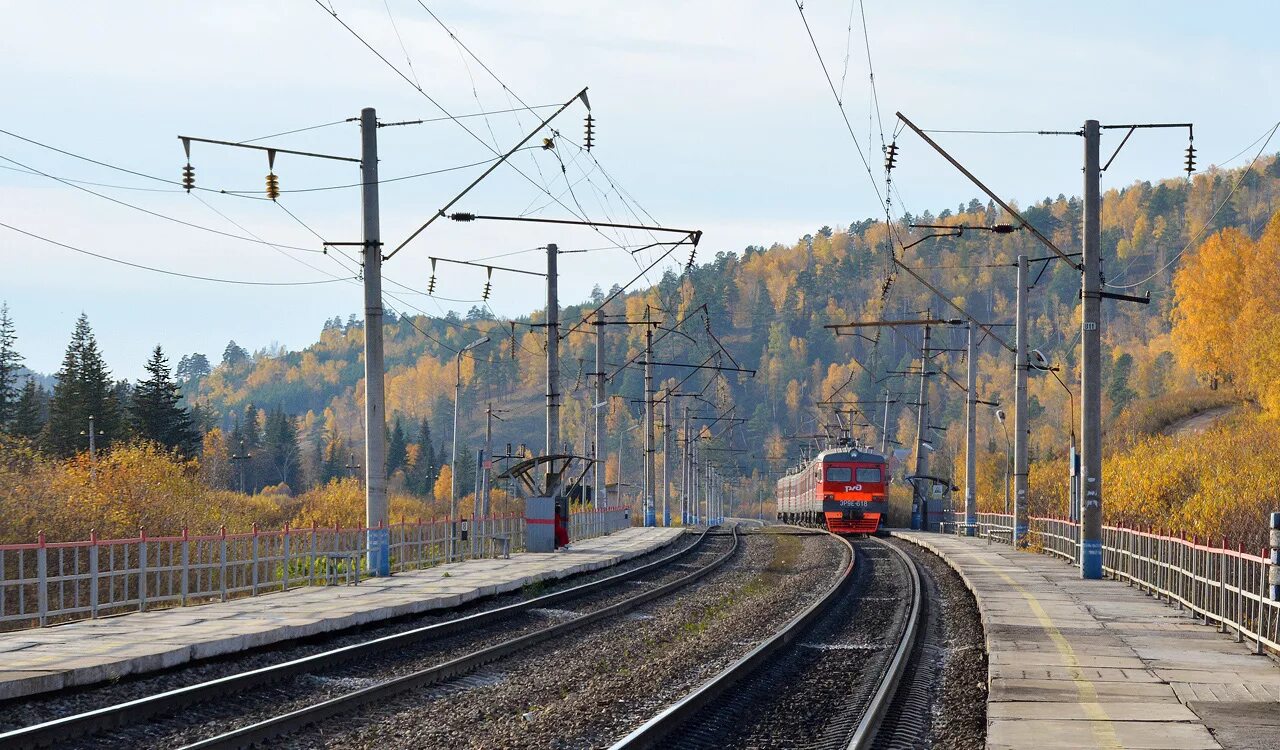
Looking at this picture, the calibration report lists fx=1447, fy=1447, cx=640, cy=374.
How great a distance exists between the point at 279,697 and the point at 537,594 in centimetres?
1374

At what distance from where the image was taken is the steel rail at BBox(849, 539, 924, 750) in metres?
11.6

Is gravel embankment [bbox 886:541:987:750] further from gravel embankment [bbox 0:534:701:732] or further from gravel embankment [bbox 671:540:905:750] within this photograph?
gravel embankment [bbox 0:534:701:732]

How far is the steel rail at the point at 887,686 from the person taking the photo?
11.6 metres

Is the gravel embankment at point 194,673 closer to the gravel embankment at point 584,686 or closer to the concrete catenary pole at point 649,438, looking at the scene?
the gravel embankment at point 584,686

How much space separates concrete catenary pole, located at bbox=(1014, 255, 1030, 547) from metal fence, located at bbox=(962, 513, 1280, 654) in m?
6.16

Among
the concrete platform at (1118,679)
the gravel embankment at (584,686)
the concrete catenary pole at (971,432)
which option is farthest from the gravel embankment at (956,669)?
the concrete catenary pole at (971,432)

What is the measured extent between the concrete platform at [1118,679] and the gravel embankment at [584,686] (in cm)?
316

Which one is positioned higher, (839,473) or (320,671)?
(839,473)

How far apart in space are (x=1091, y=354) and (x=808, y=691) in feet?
48.3

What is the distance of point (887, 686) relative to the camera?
14.3m

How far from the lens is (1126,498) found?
132 ft

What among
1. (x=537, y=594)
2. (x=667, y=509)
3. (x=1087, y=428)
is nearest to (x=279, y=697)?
(x=537, y=594)

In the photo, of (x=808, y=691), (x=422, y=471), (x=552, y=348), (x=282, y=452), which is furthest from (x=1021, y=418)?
(x=422, y=471)

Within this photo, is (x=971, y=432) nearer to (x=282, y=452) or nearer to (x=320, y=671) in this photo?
(x=320, y=671)
